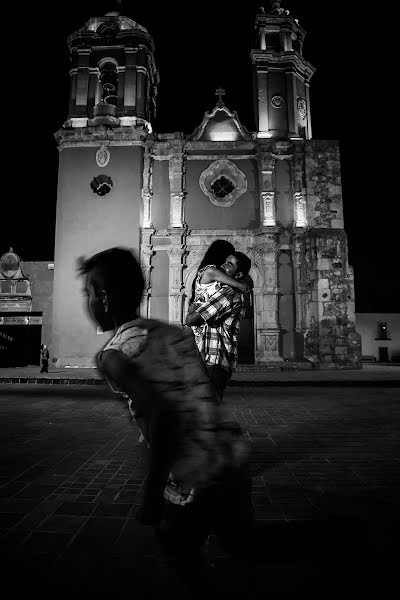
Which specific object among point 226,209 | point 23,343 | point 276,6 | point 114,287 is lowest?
point 23,343

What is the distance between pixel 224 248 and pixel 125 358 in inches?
79.7

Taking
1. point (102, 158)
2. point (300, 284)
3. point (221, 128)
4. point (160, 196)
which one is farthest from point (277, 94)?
point (300, 284)

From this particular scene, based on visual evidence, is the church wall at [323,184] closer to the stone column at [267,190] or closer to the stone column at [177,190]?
the stone column at [267,190]

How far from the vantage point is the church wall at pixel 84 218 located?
19.0 meters

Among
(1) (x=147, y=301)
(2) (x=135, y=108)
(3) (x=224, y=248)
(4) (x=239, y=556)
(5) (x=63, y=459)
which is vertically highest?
(2) (x=135, y=108)

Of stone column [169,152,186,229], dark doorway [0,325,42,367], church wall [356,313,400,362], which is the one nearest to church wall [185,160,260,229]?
stone column [169,152,186,229]

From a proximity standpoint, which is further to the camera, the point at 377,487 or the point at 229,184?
the point at 229,184

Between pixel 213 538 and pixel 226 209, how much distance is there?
1866 centimetres

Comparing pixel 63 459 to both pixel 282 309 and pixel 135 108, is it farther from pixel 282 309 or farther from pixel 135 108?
pixel 135 108

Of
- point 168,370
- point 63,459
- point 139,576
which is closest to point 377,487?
point 139,576

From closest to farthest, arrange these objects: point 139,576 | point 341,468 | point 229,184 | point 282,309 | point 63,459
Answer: point 139,576, point 341,468, point 63,459, point 282,309, point 229,184

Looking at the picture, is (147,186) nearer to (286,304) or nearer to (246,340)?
(286,304)

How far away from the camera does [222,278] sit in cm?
329

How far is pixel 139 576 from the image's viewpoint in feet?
6.36
